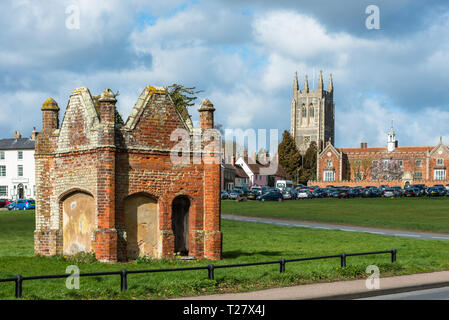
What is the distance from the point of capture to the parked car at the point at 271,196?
231 ft

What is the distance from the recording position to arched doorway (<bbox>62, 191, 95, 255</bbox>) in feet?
62.1

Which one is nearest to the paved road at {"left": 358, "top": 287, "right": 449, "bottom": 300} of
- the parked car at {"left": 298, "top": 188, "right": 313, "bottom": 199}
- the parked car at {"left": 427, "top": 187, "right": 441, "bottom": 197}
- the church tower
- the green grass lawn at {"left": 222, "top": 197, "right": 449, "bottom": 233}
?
the green grass lawn at {"left": 222, "top": 197, "right": 449, "bottom": 233}

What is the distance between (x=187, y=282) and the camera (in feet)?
48.2

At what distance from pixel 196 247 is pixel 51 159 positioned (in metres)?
5.52

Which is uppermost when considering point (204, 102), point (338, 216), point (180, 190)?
point (204, 102)

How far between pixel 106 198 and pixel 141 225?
61.3 inches

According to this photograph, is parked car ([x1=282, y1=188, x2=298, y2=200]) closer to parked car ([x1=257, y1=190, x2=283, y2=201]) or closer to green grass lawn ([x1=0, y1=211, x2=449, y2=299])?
parked car ([x1=257, y1=190, x2=283, y2=201])

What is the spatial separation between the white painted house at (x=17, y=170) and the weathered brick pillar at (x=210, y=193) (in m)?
84.1

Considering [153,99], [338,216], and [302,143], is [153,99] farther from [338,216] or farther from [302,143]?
[302,143]

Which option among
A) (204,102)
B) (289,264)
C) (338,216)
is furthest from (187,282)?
(338,216)

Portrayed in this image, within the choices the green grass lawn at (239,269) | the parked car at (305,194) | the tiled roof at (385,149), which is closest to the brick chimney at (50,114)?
the green grass lawn at (239,269)

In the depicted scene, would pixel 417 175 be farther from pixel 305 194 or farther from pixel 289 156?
pixel 305 194

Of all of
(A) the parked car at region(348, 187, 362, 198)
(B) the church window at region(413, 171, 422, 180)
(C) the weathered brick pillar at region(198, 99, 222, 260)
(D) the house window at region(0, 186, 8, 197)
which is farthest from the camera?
(B) the church window at region(413, 171, 422, 180)

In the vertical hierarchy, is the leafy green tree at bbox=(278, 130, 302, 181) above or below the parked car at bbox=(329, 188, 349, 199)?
above
